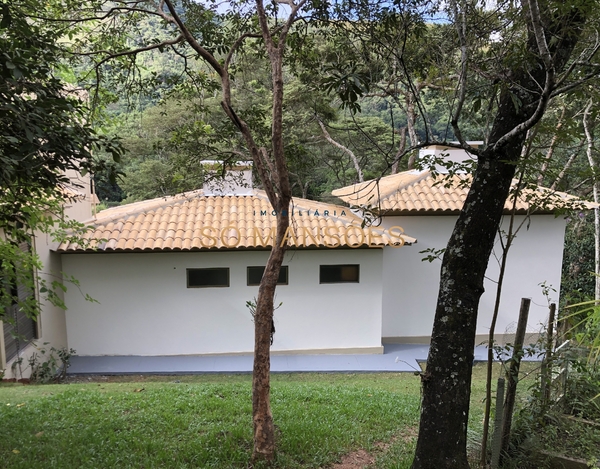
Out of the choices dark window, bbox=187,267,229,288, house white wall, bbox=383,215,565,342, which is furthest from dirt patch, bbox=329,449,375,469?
house white wall, bbox=383,215,565,342

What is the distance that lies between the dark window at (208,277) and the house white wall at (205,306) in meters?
0.12

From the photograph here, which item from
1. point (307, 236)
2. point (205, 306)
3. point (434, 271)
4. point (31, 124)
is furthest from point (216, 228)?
point (31, 124)

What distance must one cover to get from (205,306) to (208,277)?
64cm

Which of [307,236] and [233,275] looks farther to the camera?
[233,275]

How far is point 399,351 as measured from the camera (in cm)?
1018

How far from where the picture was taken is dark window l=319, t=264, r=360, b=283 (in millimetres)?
9867

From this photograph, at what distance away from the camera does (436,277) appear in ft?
35.2

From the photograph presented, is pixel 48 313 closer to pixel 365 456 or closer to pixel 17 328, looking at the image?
pixel 17 328

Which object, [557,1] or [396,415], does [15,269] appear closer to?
[396,415]

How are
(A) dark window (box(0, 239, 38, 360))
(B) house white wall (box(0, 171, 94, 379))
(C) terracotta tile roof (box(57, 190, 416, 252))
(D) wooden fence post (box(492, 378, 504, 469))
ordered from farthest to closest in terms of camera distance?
(C) terracotta tile roof (box(57, 190, 416, 252)), (B) house white wall (box(0, 171, 94, 379)), (A) dark window (box(0, 239, 38, 360)), (D) wooden fence post (box(492, 378, 504, 469))

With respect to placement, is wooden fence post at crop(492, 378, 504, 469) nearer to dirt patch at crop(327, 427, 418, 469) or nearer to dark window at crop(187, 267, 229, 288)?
dirt patch at crop(327, 427, 418, 469)

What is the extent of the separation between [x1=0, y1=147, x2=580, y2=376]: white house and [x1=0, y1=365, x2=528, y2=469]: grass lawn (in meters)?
2.51

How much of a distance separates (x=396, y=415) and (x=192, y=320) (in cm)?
538

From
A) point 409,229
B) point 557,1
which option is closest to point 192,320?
point 409,229
